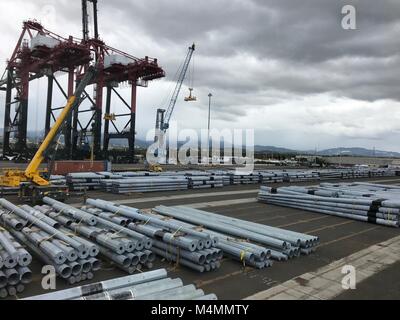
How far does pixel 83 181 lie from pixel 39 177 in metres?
6.58

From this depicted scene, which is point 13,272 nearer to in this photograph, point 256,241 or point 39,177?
point 256,241

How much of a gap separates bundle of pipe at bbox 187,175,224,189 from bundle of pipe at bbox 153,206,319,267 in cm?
1451

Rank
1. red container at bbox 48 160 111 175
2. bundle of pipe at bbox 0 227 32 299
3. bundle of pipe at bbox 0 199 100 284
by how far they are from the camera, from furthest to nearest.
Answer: red container at bbox 48 160 111 175 → bundle of pipe at bbox 0 199 100 284 → bundle of pipe at bbox 0 227 32 299

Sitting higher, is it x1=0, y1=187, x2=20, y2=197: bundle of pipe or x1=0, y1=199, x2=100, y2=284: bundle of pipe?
x1=0, y1=187, x2=20, y2=197: bundle of pipe

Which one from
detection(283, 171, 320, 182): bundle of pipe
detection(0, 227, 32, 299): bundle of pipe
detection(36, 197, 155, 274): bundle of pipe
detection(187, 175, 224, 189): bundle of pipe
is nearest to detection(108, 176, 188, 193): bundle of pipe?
detection(187, 175, 224, 189): bundle of pipe

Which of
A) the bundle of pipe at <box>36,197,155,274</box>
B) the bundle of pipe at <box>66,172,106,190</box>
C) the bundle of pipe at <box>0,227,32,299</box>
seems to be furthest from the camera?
the bundle of pipe at <box>66,172,106,190</box>

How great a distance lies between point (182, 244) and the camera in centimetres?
861

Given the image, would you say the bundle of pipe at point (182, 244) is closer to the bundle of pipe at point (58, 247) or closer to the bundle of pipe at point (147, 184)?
the bundle of pipe at point (58, 247)

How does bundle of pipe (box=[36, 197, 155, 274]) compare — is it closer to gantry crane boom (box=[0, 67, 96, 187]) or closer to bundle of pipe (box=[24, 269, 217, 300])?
bundle of pipe (box=[24, 269, 217, 300])

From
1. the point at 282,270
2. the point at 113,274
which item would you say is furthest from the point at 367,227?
the point at 113,274

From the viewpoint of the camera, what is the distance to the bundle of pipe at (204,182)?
26.8 m

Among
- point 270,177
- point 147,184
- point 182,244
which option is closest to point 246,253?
point 182,244

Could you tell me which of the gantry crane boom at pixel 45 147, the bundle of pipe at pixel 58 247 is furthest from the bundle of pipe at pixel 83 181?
the bundle of pipe at pixel 58 247

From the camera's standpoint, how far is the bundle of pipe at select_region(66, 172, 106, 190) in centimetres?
2298
